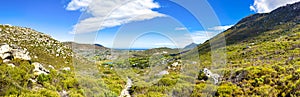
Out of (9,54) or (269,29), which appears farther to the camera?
(269,29)

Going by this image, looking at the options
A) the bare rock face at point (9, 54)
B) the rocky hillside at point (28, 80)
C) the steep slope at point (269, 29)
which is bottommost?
the rocky hillside at point (28, 80)

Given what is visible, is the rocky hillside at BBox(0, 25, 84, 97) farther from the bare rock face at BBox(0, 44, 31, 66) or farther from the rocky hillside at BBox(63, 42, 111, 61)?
the rocky hillside at BBox(63, 42, 111, 61)

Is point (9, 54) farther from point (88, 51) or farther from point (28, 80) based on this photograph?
point (88, 51)

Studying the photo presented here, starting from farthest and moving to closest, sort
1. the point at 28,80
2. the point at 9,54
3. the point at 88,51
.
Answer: the point at 88,51, the point at 9,54, the point at 28,80

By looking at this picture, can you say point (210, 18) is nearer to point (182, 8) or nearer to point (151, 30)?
point (182, 8)

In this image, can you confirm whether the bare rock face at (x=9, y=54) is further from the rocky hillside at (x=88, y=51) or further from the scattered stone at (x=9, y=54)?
the rocky hillside at (x=88, y=51)

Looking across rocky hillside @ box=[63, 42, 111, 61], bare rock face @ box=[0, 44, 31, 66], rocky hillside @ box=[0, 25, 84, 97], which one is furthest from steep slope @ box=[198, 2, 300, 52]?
rocky hillside @ box=[0, 25, 84, 97]

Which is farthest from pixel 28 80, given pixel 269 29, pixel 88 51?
pixel 269 29

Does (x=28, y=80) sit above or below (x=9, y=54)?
below

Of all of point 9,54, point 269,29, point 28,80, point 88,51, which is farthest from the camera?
point 269,29

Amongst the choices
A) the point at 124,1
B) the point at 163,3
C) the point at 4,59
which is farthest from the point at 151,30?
the point at 4,59

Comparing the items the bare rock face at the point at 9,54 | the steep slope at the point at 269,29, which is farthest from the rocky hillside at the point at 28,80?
the steep slope at the point at 269,29
